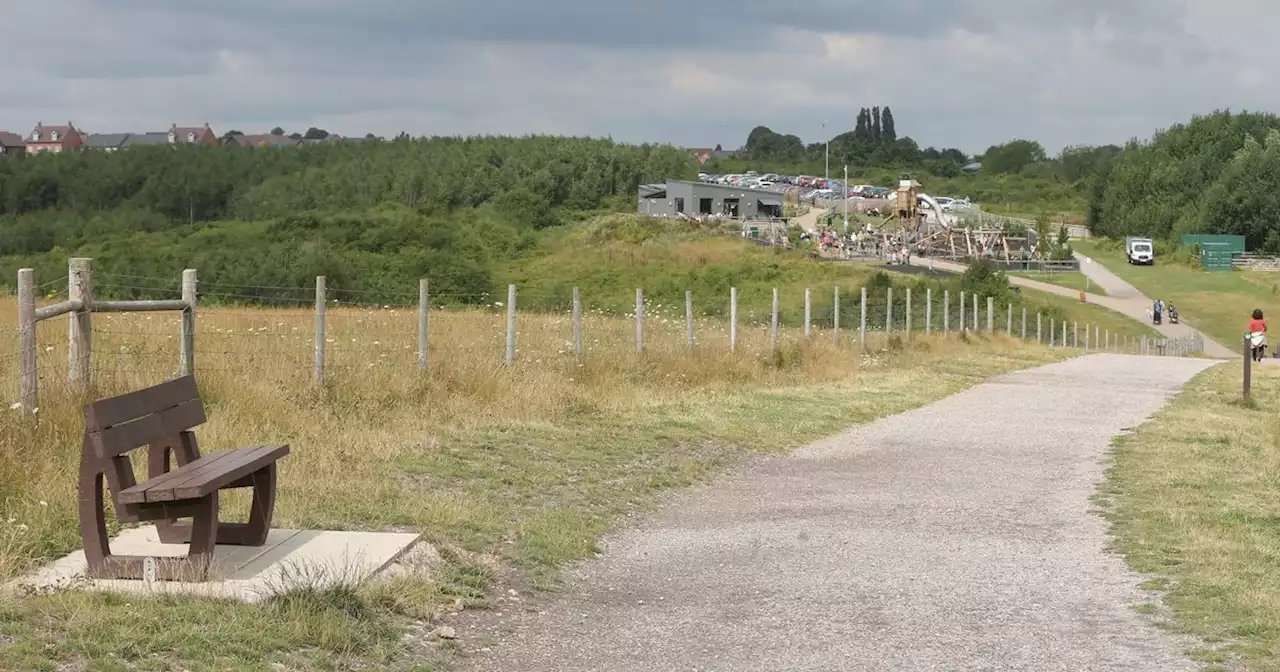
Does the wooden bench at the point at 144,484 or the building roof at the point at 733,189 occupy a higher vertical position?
the building roof at the point at 733,189

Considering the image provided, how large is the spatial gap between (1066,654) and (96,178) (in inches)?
4348

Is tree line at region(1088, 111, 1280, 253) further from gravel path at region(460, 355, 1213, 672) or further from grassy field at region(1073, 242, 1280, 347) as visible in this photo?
gravel path at region(460, 355, 1213, 672)

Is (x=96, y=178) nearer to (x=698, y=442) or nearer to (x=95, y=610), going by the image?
(x=698, y=442)

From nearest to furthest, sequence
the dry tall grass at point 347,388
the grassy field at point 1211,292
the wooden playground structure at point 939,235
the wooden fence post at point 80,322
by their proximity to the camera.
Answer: the dry tall grass at point 347,388 < the wooden fence post at point 80,322 < the grassy field at point 1211,292 < the wooden playground structure at point 939,235

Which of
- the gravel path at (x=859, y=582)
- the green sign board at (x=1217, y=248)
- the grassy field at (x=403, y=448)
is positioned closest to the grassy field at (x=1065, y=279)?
the green sign board at (x=1217, y=248)

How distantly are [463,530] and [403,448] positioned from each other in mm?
2800

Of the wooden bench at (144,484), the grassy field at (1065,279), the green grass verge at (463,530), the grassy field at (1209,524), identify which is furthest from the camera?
the grassy field at (1065,279)

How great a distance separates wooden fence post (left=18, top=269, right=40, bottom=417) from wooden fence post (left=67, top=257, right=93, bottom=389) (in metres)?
0.51

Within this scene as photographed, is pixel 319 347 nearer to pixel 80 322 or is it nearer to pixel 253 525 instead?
pixel 80 322

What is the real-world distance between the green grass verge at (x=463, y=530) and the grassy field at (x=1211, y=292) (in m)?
55.8

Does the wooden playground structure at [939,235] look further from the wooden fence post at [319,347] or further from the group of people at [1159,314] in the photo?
the wooden fence post at [319,347]

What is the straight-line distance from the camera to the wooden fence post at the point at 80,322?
34.3ft

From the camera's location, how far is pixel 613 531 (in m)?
9.84

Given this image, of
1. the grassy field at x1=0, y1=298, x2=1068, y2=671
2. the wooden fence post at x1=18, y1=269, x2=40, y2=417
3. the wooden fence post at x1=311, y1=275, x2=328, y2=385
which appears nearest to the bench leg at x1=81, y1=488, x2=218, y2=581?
the grassy field at x1=0, y1=298, x2=1068, y2=671
